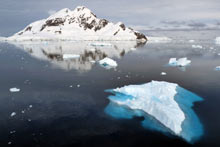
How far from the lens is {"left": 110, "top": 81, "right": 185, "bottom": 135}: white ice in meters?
9.14

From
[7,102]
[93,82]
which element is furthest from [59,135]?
[93,82]

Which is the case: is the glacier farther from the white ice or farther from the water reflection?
the water reflection

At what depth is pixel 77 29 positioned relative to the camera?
372 feet

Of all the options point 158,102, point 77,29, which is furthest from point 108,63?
point 77,29

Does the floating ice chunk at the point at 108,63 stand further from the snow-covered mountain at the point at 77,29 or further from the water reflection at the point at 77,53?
the snow-covered mountain at the point at 77,29

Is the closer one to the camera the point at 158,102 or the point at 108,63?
the point at 158,102

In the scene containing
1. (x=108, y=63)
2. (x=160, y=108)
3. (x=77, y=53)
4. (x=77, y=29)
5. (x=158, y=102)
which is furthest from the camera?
(x=77, y=29)

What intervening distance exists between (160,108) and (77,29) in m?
109

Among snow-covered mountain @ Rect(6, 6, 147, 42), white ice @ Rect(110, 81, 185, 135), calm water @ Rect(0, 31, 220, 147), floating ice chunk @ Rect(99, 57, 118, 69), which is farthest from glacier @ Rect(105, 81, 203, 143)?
snow-covered mountain @ Rect(6, 6, 147, 42)

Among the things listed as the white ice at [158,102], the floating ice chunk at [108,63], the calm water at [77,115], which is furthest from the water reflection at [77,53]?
the white ice at [158,102]

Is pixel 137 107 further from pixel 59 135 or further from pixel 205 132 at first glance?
pixel 59 135

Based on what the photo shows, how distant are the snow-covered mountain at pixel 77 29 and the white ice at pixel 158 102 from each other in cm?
8911

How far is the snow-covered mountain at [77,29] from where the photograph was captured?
102438mm

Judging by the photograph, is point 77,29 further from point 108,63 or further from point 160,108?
point 160,108
